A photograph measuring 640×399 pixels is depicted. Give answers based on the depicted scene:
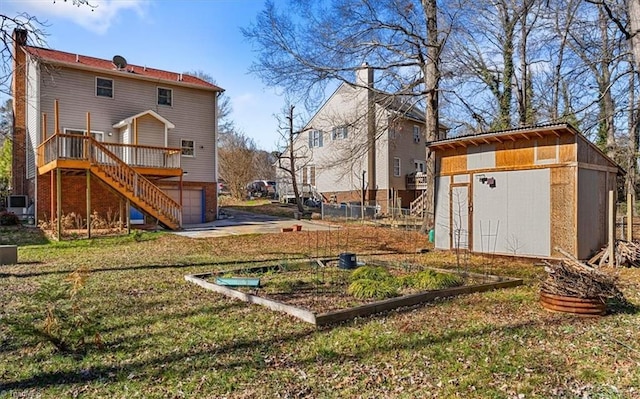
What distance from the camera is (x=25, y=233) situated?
50.5 ft

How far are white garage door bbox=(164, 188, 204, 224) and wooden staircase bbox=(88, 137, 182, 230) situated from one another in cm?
392

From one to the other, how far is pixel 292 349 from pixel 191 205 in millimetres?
17950

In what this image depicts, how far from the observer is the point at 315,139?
3344 cm

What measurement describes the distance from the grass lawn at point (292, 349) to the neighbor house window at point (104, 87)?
45.7 feet

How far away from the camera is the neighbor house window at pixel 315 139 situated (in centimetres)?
3303

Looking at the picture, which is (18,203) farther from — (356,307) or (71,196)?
(356,307)

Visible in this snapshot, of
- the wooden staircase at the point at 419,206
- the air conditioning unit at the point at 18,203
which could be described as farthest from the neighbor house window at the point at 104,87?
the wooden staircase at the point at 419,206

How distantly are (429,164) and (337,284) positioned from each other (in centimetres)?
811

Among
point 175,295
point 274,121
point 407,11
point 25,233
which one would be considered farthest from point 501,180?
point 274,121

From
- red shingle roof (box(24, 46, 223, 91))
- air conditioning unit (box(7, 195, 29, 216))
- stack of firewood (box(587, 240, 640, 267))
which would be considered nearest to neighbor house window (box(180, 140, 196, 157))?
red shingle roof (box(24, 46, 223, 91))

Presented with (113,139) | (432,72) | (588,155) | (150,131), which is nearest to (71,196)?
(113,139)

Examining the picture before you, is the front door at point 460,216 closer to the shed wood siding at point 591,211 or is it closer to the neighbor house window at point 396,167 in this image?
the shed wood siding at point 591,211

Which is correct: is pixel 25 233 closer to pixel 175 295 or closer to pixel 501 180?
pixel 175 295

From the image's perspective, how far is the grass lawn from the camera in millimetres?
3500
